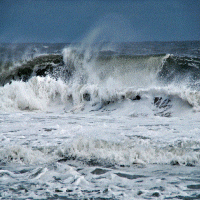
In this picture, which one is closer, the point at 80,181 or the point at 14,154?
the point at 80,181

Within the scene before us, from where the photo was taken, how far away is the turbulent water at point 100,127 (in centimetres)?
313

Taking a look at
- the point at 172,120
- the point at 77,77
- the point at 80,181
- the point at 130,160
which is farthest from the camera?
the point at 77,77

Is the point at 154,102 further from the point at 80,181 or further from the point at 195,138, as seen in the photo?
the point at 80,181

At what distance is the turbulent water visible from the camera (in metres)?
3.13

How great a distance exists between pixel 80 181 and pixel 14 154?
1.36 metres

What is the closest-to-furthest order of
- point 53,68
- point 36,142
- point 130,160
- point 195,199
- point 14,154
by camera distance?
point 195,199, point 130,160, point 14,154, point 36,142, point 53,68

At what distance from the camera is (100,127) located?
5.73m

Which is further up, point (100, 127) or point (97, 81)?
point (97, 81)

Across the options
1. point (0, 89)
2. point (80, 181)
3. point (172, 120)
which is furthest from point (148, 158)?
point (0, 89)

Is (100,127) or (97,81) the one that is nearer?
(100,127)

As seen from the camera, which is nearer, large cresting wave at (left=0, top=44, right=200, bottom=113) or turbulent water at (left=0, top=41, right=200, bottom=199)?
turbulent water at (left=0, top=41, right=200, bottom=199)

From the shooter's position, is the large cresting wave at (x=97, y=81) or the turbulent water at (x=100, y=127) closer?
the turbulent water at (x=100, y=127)

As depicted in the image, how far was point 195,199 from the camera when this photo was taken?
2703 millimetres

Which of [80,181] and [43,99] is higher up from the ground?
[43,99]
